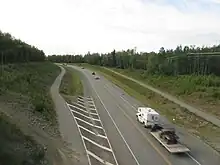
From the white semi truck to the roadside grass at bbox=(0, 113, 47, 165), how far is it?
34.6 ft

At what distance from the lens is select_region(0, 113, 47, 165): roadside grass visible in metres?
18.5

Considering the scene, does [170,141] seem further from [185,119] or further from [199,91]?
[199,91]

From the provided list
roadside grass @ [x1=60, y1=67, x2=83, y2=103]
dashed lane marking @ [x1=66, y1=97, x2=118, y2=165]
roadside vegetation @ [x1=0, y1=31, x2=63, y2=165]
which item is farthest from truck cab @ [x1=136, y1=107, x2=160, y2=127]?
roadside grass @ [x1=60, y1=67, x2=83, y2=103]

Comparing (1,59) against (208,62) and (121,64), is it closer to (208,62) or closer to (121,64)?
(208,62)

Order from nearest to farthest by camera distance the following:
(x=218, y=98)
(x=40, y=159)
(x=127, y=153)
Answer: (x=40, y=159), (x=127, y=153), (x=218, y=98)

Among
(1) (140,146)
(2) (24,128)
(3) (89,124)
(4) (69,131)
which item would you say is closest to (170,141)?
(1) (140,146)

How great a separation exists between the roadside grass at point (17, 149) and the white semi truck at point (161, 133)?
34.6 feet

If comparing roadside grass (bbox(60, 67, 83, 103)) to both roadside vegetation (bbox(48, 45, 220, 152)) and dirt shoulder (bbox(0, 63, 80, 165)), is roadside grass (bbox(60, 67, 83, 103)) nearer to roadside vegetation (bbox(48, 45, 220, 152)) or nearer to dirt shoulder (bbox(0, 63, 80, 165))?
roadside vegetation (bbox(48, 45, 220, 152))

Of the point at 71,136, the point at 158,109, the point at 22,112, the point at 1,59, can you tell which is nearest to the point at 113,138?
the point at 71,136

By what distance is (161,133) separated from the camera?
31312mm

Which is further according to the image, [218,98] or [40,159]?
[218,98]

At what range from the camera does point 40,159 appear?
21484mm

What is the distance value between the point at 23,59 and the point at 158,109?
47.6 m

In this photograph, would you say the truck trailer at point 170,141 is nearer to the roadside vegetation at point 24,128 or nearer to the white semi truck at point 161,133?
the white semi truck at point 161,133
